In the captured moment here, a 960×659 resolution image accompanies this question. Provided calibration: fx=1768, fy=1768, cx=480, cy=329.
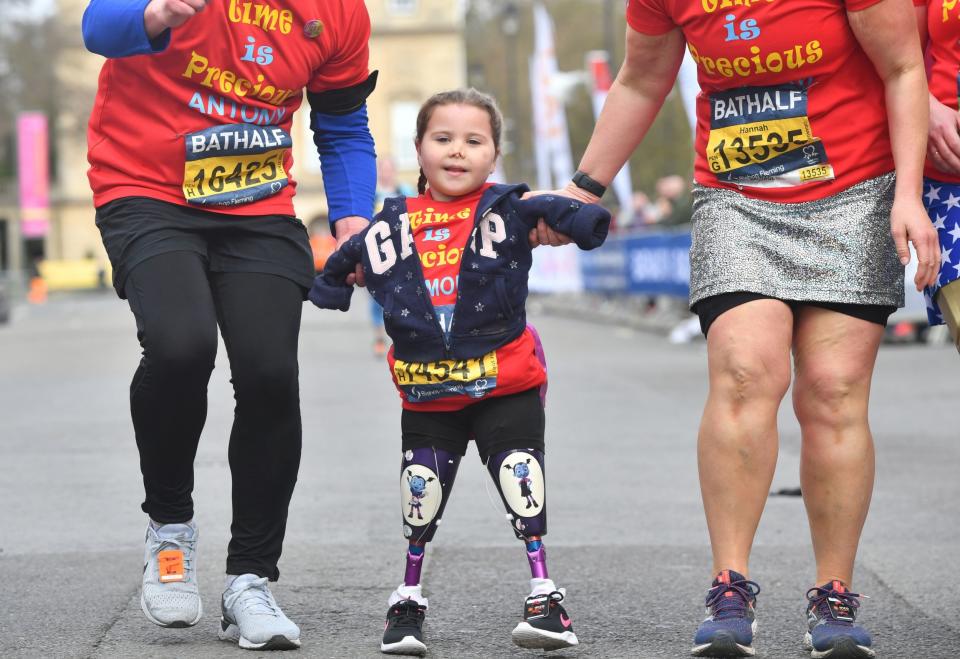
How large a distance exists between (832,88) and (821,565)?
1102mm

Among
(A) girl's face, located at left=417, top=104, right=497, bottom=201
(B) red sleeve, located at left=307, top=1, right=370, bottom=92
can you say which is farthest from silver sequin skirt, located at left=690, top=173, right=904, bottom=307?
(B) red sleeve, located at left=307, top=1, right=370, bottom=92

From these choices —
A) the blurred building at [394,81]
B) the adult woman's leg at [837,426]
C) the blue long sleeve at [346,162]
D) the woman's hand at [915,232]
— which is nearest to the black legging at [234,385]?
the blue long sleeve at [346,162]

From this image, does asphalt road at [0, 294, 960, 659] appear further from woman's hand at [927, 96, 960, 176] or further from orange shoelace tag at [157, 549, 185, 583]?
woman's hand at [927, 96, 960, 176]

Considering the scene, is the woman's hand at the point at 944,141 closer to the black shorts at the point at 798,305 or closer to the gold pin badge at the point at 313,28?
the black shorts at the point at 798,305

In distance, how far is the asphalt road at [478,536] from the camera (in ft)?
14.1

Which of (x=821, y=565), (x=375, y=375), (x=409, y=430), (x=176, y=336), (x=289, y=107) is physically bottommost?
(x=375, y=375)

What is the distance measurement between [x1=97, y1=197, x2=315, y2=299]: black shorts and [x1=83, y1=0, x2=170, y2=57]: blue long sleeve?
1.20 feet

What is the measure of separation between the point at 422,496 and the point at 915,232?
130cm

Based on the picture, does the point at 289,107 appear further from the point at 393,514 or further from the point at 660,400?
the point at 660,400

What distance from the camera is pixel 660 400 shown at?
11.3 m

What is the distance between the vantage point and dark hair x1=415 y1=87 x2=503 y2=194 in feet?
14.3

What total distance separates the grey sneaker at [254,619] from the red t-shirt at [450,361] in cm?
58

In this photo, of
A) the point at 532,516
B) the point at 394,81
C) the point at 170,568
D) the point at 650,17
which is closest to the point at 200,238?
the point at 170,568

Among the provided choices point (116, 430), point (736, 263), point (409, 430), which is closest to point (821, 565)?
point (736, 263)
